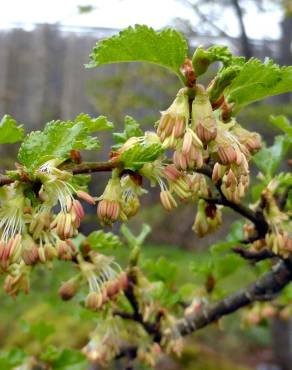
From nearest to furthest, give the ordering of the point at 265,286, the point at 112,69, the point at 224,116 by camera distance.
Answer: the point at 224,116 < the point at 265,286 < the point at 112,69

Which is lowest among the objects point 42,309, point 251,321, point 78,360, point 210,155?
point 42,309

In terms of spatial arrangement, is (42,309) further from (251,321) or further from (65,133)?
(65,133)

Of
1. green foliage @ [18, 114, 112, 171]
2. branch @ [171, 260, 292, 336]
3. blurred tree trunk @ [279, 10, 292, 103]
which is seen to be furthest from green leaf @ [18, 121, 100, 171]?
blurred tree trunk @ [279, 10, 292, 103]

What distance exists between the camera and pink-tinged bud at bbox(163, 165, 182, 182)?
847 millimetres

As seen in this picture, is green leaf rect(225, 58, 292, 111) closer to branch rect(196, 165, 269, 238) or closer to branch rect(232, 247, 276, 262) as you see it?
branch rect(196, 165, 269, 238)

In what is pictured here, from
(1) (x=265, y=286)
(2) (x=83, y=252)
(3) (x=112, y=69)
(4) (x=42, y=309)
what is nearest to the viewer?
(2) (x=83, y=252)

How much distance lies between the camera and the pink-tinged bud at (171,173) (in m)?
0.85

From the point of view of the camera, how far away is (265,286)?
1360 mm

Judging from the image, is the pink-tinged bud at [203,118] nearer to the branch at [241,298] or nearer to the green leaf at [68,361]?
the branch at [241,298]

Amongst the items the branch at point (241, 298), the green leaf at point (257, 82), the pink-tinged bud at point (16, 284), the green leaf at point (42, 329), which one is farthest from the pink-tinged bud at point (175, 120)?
the green leaf at point (42, 329)

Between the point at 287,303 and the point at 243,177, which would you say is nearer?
the point at 243,177

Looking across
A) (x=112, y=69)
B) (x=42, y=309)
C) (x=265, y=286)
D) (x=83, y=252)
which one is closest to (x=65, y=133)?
(x=83, y=252)

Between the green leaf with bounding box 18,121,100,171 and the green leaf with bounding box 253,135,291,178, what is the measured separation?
19.3 inches

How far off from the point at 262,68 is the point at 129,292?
2.03 ft
